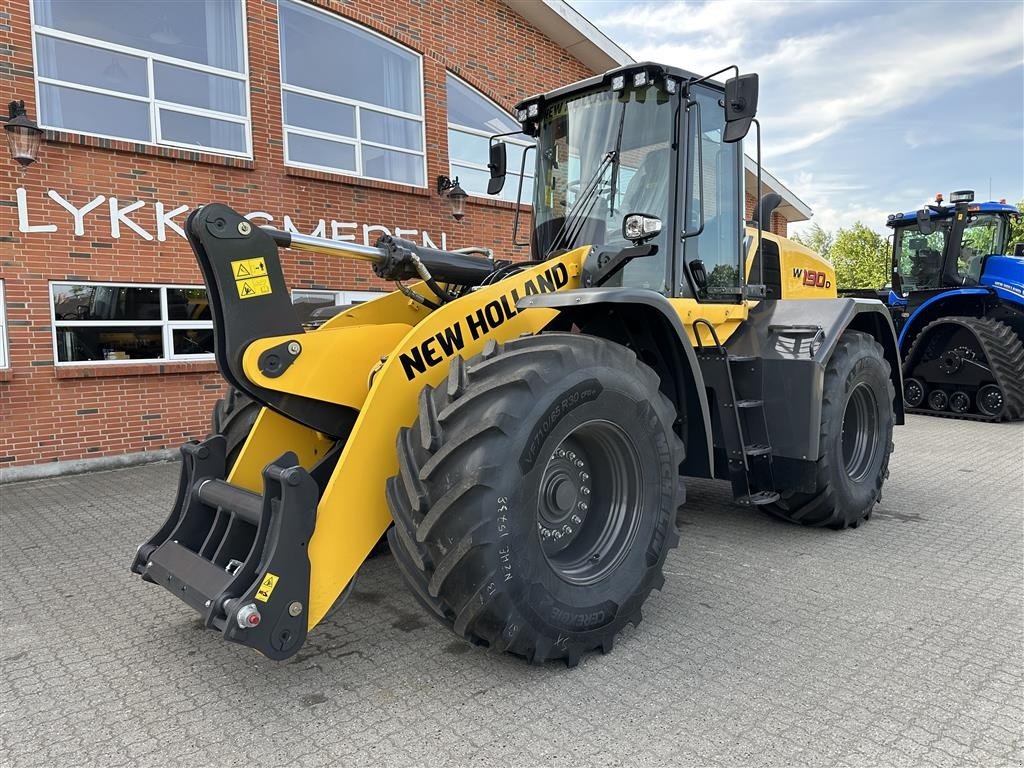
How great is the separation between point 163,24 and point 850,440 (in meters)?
8.39

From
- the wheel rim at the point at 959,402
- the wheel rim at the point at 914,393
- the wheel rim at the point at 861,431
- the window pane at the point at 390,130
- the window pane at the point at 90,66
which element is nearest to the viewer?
the wheel rim at the point at 861,431

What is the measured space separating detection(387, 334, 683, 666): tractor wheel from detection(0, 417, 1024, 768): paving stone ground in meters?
0.31

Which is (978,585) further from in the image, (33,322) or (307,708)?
(33,322)

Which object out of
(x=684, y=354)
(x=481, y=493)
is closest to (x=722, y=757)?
(x=481, y=493)

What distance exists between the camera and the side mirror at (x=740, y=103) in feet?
12.2

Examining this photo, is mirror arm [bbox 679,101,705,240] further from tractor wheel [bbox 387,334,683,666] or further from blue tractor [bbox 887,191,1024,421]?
blue tractor [bbox 887,191,1024,421]

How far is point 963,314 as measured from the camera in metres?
11.1

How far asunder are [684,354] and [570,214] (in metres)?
1.15

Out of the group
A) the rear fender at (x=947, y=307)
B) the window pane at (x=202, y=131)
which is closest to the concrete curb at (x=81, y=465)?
the window pane at (x=202, y=131)

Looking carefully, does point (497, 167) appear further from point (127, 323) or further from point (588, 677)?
point (127, 323)

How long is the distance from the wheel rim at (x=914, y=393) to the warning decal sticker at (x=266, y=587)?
10899mm

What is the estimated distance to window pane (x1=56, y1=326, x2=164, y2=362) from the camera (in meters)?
7.61

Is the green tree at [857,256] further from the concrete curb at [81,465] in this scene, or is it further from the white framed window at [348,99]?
the concrete curb at [81,465]

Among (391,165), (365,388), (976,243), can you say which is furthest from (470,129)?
(365,388)
